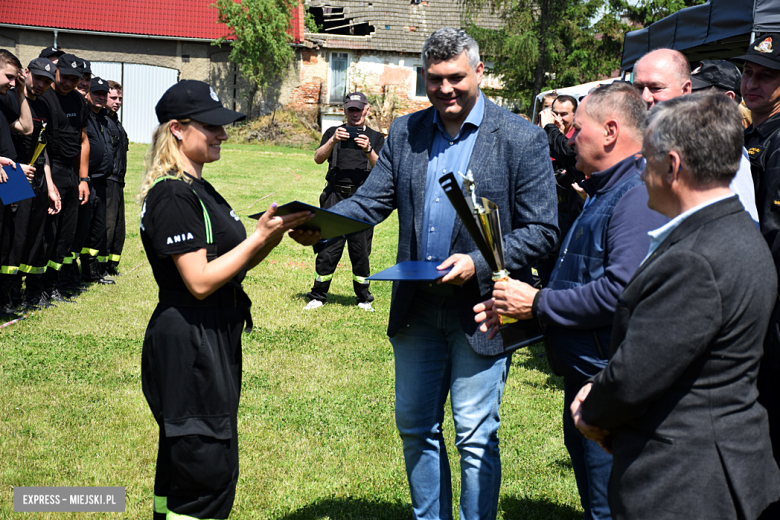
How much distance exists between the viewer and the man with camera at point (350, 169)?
26.6ft

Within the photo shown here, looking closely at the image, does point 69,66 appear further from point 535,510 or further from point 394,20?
point 394,20

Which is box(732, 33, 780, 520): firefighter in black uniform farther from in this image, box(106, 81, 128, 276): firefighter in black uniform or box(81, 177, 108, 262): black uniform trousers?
box(106, 81, 128, 276): firefighter in black uniform

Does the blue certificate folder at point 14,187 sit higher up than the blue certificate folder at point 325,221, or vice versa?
the blue certificate folder at point 325,221

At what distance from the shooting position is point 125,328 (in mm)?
7297

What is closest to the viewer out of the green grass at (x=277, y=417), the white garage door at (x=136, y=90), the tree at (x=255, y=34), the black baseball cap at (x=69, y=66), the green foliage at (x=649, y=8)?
the green grass at (x=277, y=417)

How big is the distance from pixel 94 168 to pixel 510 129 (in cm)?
719

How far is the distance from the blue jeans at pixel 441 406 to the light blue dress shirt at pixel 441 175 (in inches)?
10.2

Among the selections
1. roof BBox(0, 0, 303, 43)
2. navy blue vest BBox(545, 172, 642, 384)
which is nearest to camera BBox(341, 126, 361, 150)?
navy blue vest BBox(545, 172, 642, 384)

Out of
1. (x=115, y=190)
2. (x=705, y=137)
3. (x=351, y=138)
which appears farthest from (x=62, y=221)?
(x=705, y=137)

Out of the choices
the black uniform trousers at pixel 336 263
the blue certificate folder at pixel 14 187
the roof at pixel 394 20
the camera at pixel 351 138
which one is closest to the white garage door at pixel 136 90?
the roof at pixel 394 20

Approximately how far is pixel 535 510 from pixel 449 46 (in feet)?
8.88

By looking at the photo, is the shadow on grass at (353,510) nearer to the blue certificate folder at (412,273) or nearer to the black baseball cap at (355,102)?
the blue certificate folder at (412,273)

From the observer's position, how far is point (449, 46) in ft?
10.1

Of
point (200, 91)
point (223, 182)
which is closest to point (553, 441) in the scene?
point (200, 91)
